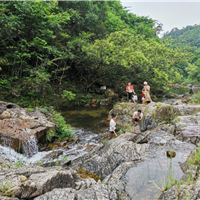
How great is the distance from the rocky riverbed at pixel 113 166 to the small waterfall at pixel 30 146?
0.21 meters

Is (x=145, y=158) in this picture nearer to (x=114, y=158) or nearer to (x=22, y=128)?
(x=114, y=158)

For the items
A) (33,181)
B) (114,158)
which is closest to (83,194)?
(33,181)

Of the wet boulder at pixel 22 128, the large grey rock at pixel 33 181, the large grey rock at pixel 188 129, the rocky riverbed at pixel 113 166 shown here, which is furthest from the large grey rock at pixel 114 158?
the wet boulder at pixel 22 128

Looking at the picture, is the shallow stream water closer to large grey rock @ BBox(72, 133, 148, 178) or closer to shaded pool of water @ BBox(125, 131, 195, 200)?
shaded pool of water @ BBox(125, 131, 195, 200)

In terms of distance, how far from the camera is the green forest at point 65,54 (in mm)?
12414

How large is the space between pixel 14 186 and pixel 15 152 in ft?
14.6

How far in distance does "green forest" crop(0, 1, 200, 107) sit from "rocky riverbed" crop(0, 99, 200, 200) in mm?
5558

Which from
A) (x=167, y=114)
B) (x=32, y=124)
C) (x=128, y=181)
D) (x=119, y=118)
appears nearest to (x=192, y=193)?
(x=128, y=181)

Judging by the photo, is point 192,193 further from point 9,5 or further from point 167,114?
point 9,5

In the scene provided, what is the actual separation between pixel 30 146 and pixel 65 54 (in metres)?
10.7

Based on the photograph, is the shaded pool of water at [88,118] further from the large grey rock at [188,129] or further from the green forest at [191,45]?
the green forest at [191,45]

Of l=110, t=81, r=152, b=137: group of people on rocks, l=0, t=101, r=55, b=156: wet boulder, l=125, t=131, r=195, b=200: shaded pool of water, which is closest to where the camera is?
l=125, t=131, r=195, b=200: shaded pool of water

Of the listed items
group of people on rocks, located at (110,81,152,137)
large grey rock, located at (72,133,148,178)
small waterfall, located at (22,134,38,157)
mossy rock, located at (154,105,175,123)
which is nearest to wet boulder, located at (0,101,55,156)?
small waterfall, located at (22,134,38,157)

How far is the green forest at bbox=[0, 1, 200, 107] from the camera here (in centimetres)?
1241
